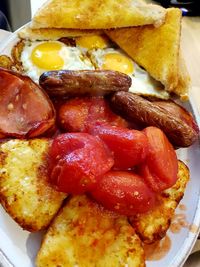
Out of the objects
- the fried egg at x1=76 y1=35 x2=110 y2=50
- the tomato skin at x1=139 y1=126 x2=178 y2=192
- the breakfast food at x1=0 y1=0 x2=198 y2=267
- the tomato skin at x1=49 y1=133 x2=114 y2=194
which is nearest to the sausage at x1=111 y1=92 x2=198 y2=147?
the breakfast food at x1=0 y1=0 x2=198 y2=267

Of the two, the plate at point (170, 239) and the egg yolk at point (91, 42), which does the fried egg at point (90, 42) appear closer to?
the egg yolk at point (91, 42)

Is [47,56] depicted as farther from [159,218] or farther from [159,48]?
[159,218]

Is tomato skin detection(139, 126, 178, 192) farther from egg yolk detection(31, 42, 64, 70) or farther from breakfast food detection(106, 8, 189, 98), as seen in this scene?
egg yolk detection(31, 42, 64, 70)

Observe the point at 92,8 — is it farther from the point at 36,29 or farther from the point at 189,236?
the point at 189,236

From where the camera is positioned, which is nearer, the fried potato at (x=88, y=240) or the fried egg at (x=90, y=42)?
the fried potato at (x=88, y=240)

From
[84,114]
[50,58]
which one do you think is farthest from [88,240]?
[50,58]

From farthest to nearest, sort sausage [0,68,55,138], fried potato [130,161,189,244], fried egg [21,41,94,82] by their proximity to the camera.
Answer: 1. fried egg [21,41,94,82]
2. sausage [0,68,55,138]
3. fried potato [130,161,189,244]

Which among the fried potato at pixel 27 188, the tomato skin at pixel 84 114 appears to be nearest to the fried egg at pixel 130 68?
the tomato skin at pixel 84 114
